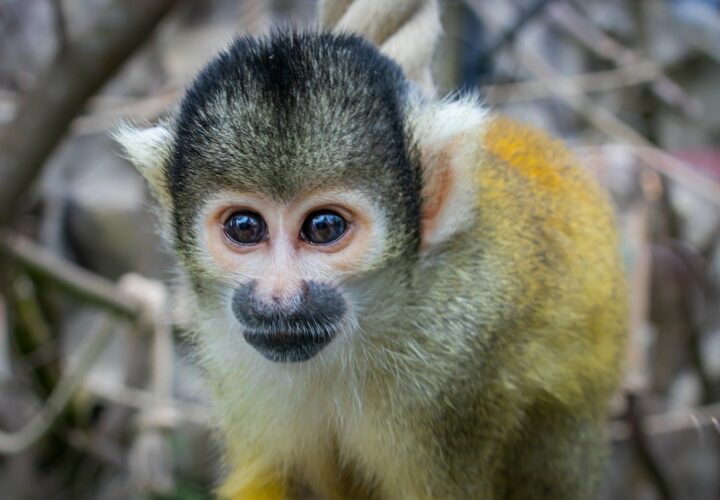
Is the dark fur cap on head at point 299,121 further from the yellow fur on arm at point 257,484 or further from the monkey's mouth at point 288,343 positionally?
the yellow fur on arm at point 257,484

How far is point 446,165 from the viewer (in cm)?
161

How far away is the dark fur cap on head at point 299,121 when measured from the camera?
145 cm

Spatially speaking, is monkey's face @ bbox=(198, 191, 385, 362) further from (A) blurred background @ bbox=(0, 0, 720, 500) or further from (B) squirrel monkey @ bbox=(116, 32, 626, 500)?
(A) blurred background @ bbox=(0, 0, 720, 500)

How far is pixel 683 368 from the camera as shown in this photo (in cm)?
427

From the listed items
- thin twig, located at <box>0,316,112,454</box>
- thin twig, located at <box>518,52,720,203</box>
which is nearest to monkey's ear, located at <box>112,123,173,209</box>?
thin twig, located at <box>0,316,112,454</box>

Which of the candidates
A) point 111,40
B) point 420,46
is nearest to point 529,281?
point 420,46

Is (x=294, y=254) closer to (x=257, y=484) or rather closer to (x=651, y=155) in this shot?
(x=257, y=484)

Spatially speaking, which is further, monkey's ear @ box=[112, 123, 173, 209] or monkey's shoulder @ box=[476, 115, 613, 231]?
monkey's shoulder @ box=[476, 115, 613, 231]

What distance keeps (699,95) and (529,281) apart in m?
8.67

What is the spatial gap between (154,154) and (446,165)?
60 cm

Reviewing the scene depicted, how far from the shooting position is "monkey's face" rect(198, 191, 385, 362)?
1470mm

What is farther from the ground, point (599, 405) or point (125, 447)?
point (599, 405)

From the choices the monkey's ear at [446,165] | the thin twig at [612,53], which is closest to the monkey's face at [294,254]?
the monkey's ear at [446,165]

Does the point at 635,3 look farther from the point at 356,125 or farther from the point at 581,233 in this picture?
the point at 356,125
